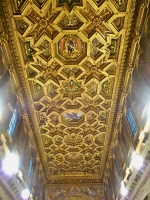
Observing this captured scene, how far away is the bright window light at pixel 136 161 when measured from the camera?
10.4 meters

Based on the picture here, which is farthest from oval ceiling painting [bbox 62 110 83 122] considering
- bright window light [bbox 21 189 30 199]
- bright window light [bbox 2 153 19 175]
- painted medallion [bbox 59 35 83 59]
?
bright window light [bbox 21 189 30 199]

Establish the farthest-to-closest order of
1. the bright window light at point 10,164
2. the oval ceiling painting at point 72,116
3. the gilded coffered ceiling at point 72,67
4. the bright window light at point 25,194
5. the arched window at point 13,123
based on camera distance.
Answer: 1. the oval ceiling painting at point 72,116
2. the bright window light at point 25,194
3. the arched window at point 13,123
4. the bright window light at point 10,164
5. the gilded coffered ceiling at point 72,67

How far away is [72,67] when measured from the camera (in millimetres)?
12648

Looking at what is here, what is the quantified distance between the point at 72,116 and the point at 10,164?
6.28 metres

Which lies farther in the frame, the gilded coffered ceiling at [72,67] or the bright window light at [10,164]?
the bright window light at [10,164]

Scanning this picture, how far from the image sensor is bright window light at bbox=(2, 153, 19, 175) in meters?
10.4

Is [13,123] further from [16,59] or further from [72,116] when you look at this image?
[72,116]

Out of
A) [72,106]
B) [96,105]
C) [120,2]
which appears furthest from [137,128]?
[120,2]

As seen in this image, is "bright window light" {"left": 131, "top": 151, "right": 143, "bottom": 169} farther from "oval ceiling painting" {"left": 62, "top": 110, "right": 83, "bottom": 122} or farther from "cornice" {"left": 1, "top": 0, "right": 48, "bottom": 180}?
"cornice" {"left": 1, "top": 0, "right": 48, "bottom": 180}

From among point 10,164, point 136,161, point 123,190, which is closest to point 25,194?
point 10,164

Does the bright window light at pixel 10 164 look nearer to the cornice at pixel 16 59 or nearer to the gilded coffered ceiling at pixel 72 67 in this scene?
the cornice at pixel 16 59

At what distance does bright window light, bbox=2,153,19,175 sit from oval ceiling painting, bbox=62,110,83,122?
5.08 meters

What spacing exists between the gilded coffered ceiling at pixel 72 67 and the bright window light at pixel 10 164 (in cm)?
394

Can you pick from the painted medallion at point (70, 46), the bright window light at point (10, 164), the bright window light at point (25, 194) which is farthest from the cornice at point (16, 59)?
the bright window light at point (25, 194)
